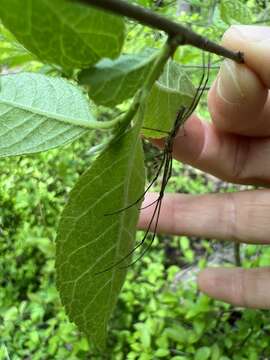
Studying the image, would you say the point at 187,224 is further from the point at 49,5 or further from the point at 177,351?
the point at 49,5

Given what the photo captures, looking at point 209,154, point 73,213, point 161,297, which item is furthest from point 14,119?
point 161,297

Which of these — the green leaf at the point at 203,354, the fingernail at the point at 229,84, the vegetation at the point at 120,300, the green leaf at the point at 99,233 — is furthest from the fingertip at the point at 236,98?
the green leaf at the point at 203,354

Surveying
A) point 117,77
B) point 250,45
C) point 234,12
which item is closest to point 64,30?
point 117,77

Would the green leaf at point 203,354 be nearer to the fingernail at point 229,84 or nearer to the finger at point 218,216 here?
the finger at point 218,216

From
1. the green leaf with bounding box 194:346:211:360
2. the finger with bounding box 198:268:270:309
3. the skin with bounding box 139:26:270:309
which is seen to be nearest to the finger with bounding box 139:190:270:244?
the skin with bounding box 139:26:270:309

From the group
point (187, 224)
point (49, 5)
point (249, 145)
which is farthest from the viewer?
point (187, 224)

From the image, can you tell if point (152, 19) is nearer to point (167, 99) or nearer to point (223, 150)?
point (167, 99)

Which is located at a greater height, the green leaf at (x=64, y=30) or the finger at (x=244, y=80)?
the green leaf at (x=64, y=30)
